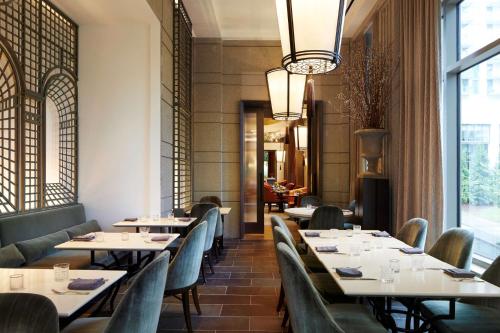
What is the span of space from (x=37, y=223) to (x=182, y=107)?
10.4 feet

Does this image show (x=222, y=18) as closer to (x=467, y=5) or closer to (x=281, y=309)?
(x=467, y=5)

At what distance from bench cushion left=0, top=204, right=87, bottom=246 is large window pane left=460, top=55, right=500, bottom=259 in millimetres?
4641

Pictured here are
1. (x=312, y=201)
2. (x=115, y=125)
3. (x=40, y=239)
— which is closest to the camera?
(x=40, y=239)

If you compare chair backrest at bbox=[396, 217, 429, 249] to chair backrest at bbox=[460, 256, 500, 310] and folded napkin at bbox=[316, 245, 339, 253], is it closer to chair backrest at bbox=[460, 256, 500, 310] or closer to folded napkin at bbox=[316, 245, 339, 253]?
chair backrest at bbox=[460, 256, 500, 310]

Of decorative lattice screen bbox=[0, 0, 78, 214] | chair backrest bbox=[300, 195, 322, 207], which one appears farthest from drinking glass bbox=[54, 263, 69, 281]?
chair backrest bbox=[300, 195, 322, 207]

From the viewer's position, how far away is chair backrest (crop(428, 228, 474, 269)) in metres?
2.87

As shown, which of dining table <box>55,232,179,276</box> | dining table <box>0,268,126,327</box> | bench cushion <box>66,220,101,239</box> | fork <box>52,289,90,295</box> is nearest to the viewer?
dining table <box>0,268,126,327</box>

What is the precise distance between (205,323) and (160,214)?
2305 mm

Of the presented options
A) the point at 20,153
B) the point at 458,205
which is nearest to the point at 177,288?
the point at 20,153

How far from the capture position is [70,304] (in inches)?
72.3

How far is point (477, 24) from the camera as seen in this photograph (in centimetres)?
384

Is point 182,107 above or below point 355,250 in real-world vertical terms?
above

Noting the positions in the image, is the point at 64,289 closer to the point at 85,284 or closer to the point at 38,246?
the point at 85,284

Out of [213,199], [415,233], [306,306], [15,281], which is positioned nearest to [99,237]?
[15,281]
